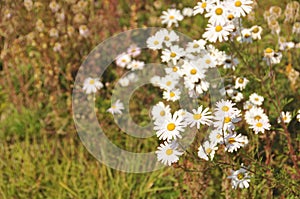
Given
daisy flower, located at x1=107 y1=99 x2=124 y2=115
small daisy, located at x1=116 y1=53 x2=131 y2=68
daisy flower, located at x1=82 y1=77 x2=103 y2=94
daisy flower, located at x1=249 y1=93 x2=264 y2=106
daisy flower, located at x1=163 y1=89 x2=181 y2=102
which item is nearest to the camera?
daisy flower, located at x1=163 y1=89 x2=181 y2=102

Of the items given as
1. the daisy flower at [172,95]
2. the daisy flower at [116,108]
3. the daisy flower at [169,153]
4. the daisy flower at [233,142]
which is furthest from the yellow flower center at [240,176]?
the daisy flower at [116,108]

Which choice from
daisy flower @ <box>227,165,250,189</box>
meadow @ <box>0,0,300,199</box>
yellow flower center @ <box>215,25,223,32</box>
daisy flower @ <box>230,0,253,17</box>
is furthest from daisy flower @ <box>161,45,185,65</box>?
daisy flower @ <box>227,165,250,189</box>

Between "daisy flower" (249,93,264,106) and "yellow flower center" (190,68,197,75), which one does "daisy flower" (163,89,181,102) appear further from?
"daisy flower" (249,93,264,106)

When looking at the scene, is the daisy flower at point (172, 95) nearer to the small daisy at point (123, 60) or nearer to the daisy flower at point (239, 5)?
the daisy flower at point (239, 5)

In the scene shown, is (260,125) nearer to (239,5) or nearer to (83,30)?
(239,5)

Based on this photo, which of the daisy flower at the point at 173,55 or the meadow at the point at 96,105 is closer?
the daisy flower at the point at 173,55
